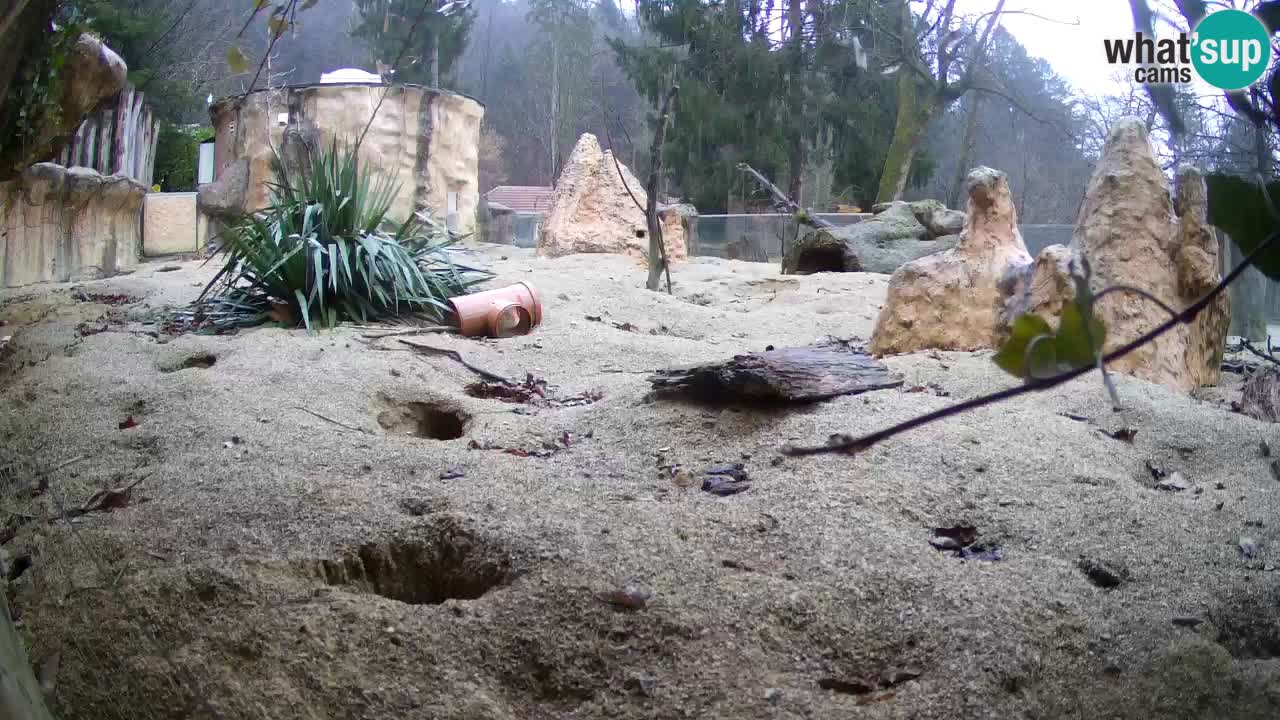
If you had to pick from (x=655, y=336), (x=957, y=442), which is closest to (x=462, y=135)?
(x=655, y=336)

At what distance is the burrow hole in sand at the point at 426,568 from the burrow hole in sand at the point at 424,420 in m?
1.25

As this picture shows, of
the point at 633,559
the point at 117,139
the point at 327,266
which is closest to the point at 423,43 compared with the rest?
the point at 117,139

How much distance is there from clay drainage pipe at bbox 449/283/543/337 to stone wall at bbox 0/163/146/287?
3.05 meters

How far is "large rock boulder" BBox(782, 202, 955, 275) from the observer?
9.29m

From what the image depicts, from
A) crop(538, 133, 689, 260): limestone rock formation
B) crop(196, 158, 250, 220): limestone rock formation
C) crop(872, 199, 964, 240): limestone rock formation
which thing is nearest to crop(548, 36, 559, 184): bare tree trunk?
crop(196, 158, 250, 220): limestone rock formation

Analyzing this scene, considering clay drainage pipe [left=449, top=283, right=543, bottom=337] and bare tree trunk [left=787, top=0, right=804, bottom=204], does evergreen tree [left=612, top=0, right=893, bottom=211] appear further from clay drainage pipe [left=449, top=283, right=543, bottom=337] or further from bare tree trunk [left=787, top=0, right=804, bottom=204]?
clay drainage pipe [left=449, top=283, right=543, bottom=337]

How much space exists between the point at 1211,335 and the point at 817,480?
282 cm

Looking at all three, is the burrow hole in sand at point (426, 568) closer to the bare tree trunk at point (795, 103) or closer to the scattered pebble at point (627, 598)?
the scattered pebble at point (627, 598)

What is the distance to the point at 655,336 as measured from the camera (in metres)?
5.26

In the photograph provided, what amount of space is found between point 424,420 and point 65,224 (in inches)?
247

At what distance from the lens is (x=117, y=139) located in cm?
934

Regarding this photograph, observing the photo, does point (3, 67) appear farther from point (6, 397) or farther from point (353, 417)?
point (6, 397)

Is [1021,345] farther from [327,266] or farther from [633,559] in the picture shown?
[327,266]

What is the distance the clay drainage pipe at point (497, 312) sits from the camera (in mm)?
4965
